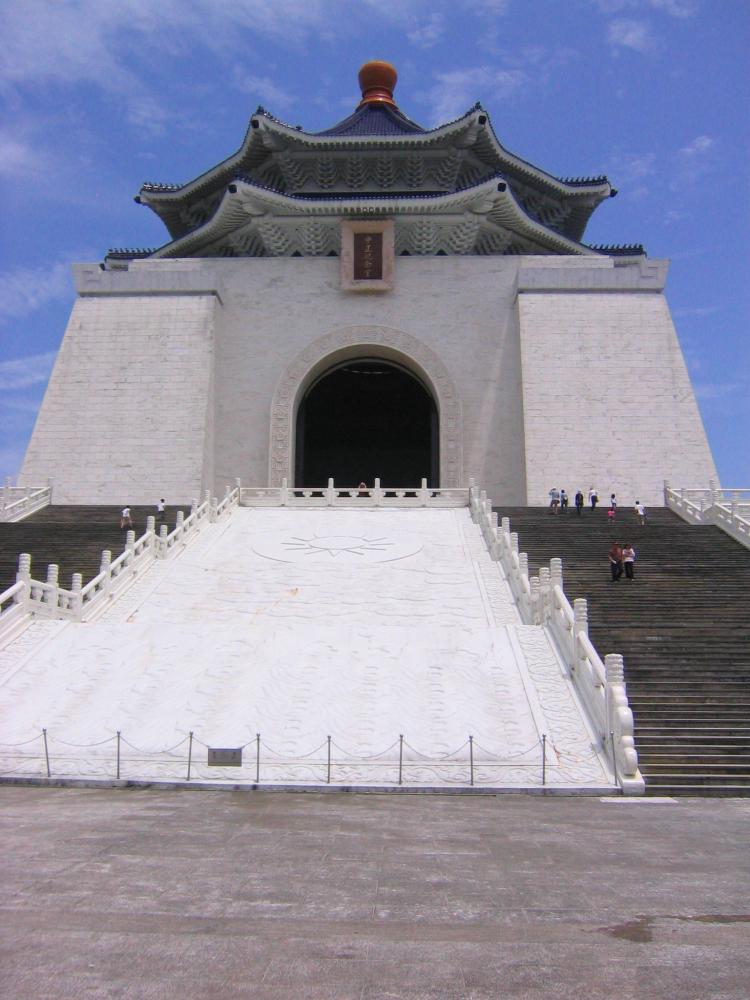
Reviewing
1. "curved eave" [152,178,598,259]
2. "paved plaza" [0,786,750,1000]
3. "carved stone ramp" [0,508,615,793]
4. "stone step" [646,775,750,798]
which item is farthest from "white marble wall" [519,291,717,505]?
"paved plaza" [0,786,750,1000]

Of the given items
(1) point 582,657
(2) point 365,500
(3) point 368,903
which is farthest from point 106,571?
(3) point 368,903

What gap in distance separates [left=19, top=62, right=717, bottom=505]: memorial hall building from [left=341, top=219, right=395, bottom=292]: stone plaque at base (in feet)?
0.19

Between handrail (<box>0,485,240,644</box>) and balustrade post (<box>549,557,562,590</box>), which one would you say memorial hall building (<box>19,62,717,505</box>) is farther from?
balustrade post (<box>549,557,562,590</box>)

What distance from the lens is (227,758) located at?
968 cm

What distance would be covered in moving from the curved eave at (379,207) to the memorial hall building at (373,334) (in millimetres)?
62

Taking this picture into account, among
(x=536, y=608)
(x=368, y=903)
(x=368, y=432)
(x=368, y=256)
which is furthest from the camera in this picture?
(x=368, y=432)

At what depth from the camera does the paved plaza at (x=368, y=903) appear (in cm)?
394

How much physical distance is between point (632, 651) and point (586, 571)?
157 inches

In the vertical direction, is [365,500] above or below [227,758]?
above

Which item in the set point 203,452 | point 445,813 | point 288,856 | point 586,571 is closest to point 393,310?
point 203,452

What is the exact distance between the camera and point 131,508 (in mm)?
23359

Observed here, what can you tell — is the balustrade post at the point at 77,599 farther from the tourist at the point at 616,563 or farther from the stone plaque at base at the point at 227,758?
the tourist at the point at 616,563

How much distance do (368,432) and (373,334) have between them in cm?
1163

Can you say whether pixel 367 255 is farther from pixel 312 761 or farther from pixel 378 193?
pixel 312 761
